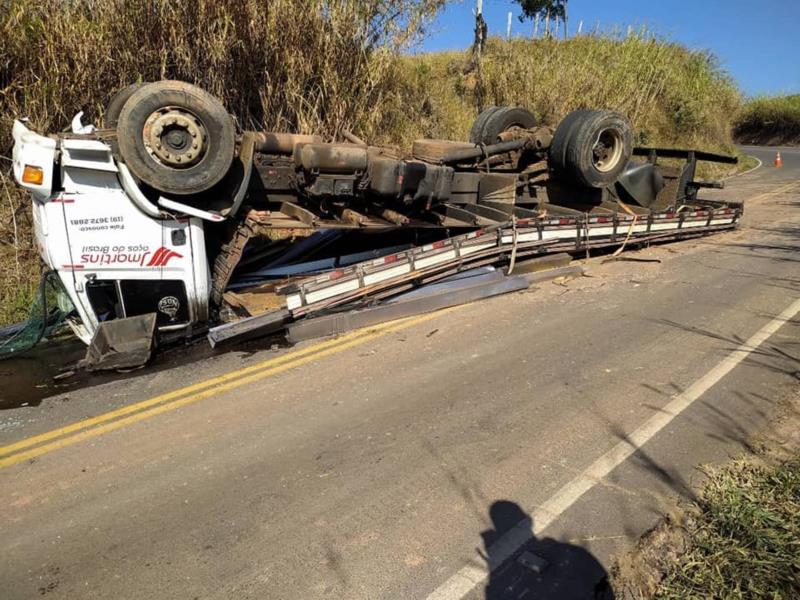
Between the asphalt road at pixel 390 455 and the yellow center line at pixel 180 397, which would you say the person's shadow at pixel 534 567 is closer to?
the asphalt road at pixel 390 455

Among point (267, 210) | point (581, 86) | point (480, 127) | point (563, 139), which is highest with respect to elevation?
point (581, 86)

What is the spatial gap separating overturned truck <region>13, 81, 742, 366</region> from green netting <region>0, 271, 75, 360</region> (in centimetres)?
19

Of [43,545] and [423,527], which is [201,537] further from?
[423,527]

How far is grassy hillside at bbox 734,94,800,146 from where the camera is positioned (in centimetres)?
4047

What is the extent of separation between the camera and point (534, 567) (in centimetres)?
272

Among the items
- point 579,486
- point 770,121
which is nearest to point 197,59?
point 579,486

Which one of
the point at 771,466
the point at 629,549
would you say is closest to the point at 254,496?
the point at 629,549

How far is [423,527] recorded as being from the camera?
3.03 m

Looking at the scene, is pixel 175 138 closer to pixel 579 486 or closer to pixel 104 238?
pixel 104 238

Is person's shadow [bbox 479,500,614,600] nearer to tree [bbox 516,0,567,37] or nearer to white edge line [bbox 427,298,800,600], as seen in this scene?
white edge line [bbox 427,298,800,600]

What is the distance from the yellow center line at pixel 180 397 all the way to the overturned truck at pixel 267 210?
0.46 m

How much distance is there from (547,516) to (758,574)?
3.11 ft

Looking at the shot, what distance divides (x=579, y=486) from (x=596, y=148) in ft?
20.8

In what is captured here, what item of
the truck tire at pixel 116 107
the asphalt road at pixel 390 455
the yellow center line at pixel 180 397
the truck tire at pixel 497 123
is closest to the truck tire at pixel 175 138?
the truck tire at pixel 116 107
